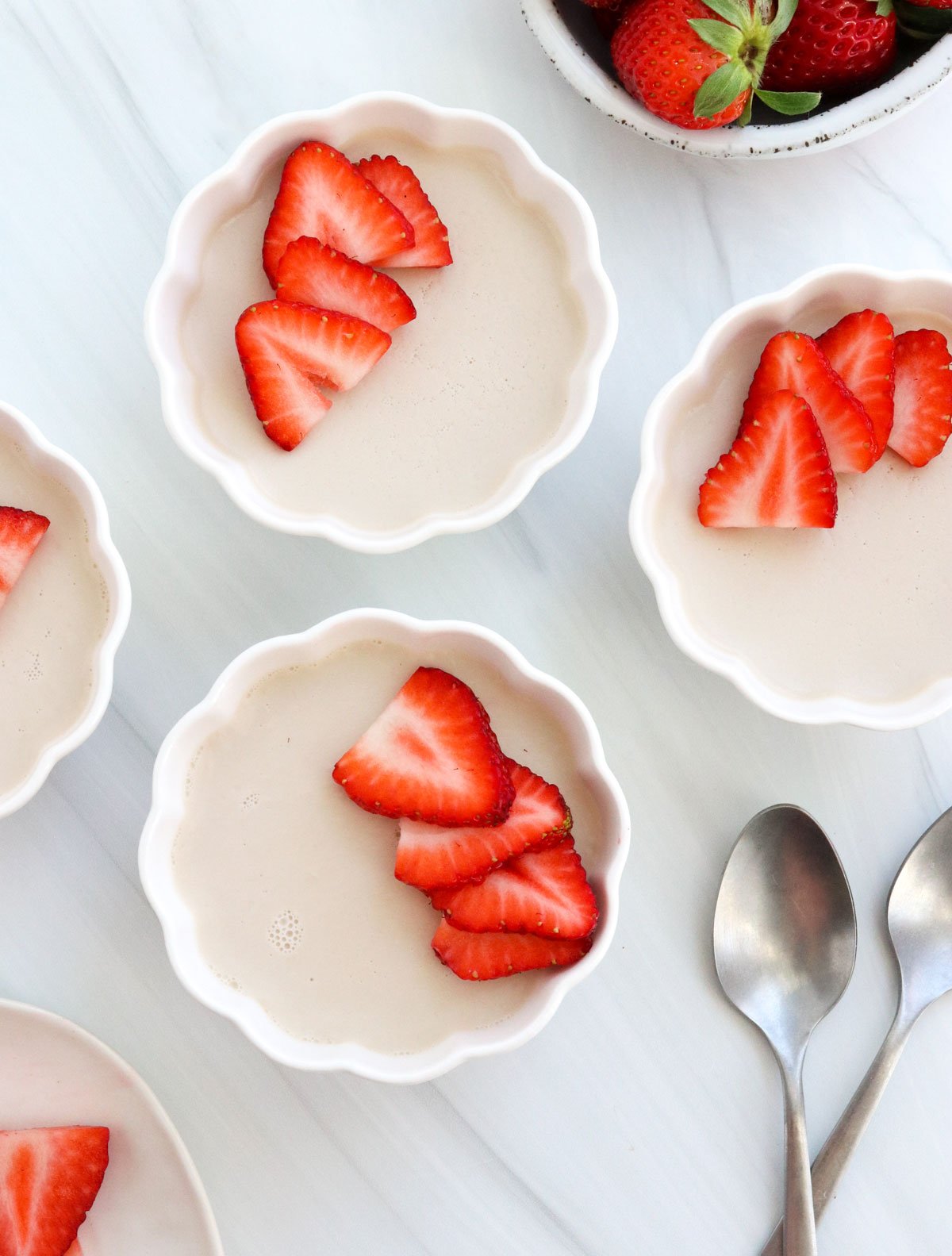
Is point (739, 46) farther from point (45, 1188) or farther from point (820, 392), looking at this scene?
point (45, 1188)

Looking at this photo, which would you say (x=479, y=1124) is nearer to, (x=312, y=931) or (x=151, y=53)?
(x=312, y=931)

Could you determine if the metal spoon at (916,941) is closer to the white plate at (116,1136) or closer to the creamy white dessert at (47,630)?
the white plate at (116,1136)

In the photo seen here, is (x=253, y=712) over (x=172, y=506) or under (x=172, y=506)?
under

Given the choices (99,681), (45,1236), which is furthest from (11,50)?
(45,1236)

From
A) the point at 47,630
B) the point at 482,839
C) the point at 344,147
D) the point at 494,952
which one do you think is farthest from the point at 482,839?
the point at 344,147

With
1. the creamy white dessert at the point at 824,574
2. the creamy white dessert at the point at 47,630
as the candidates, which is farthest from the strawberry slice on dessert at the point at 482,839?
the creamy white dessert at the point at 47,630

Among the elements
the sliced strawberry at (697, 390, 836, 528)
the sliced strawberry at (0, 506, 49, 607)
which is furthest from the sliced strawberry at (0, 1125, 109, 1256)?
the sliced strawberry at (697, 390, 836, 528)
